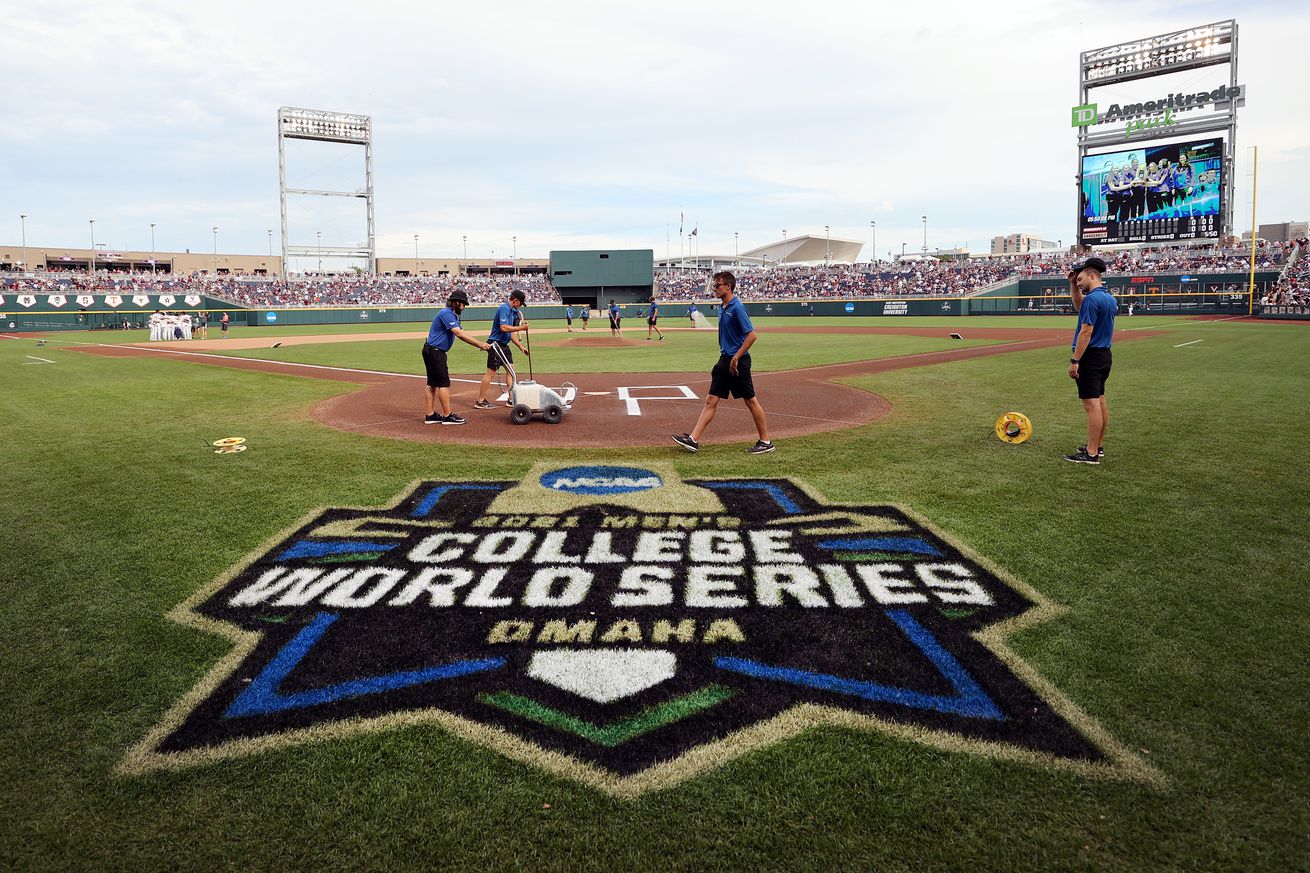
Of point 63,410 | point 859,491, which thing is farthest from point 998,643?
point 63,410

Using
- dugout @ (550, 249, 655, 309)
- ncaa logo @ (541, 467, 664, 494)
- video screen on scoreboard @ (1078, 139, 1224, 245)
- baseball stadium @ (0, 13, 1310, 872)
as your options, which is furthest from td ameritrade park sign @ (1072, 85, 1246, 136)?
ncaa logo @ (541, 467, 664, 494)

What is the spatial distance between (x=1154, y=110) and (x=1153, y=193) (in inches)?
A: 307

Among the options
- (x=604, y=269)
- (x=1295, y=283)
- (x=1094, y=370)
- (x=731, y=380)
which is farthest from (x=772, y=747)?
(x=604, y=269)

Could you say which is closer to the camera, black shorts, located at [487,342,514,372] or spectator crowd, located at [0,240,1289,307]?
black shorts, located at [487,342,514,372]

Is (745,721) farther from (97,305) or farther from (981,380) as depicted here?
(97,305)

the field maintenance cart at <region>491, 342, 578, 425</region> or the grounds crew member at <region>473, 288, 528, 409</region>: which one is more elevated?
the grounds crew member at <region>473, 288, 528, 409</region>

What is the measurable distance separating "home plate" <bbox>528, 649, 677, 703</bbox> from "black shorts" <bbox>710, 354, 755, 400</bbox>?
17.4ft

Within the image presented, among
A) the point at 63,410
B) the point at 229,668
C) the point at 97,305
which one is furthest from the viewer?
the point at 97,305

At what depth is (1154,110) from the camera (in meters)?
55.4

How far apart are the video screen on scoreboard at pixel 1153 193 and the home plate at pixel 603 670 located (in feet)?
196

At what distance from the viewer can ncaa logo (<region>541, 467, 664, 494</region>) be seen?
23.5 feet

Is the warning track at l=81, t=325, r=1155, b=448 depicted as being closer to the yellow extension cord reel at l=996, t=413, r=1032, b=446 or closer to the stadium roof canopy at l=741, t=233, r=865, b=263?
the yellow extension cord reel at l=996, t=413, r=1032, b=446

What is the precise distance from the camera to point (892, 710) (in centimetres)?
335

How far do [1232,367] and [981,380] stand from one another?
628 cm
